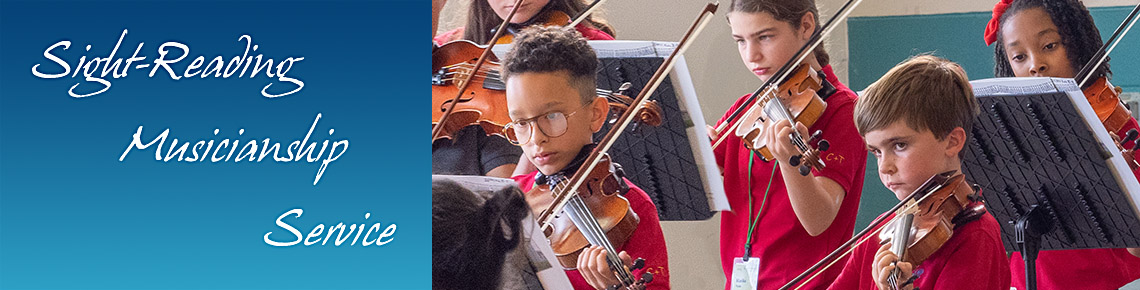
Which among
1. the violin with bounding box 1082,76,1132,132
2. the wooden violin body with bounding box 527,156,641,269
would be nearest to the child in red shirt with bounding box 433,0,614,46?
the wooden violin body with bounding box 527,156,641,269

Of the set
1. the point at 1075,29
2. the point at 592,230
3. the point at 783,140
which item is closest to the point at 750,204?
the point at 783,140

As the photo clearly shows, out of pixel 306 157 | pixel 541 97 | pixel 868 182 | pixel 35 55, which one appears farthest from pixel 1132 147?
pixel 35 55

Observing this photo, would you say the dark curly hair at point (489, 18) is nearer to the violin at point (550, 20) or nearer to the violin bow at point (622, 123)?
the violin at point (550, 20)

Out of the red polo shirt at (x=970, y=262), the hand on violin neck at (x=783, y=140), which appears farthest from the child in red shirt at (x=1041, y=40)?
the hand on violin neck at (x=783, y=140)

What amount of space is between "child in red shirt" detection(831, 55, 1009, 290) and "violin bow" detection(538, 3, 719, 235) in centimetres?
32

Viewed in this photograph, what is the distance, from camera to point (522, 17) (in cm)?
216

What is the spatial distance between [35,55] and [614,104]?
98 centimetres

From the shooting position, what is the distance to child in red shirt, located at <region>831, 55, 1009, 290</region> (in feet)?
6.06

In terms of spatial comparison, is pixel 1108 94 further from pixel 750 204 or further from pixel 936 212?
pixel 750 204

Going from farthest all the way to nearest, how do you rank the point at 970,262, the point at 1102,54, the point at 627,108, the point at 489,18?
the point at 489,18, the point at 627,108, the point at 1102,54, the point at 970,262

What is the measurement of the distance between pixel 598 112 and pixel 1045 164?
2.44 ft

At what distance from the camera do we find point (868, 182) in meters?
1.99

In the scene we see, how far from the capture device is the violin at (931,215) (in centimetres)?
185

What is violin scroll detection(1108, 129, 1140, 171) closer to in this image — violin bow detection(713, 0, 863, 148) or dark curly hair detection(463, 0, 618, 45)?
violin bow detection(713, 0, 863, 148)
